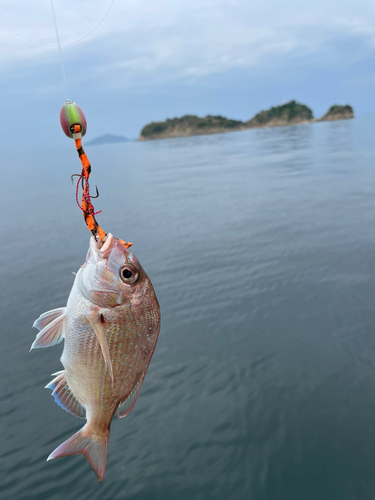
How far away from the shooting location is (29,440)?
601 centimetres

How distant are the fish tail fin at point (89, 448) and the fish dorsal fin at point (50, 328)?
73cm

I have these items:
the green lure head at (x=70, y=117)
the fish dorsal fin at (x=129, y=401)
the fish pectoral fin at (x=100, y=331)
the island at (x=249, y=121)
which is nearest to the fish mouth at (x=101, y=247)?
the fish pectoral fin at (x=100, y=331)

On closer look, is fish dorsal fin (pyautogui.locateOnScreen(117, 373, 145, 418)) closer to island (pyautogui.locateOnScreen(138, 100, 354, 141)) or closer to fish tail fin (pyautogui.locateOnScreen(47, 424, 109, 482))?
fish tail fin (pyautogui.locateOnScreen(47, 424, 109, 482))

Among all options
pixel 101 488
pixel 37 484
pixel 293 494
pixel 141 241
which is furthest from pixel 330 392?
pixel 141 241

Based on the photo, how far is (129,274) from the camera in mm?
2717

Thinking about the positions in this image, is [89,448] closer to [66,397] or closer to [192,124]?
[66,397]

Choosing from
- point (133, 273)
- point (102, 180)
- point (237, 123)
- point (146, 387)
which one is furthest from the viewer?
point (237, 123)

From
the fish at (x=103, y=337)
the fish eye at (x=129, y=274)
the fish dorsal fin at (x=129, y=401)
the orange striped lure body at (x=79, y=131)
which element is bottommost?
the fish dorsal fin at (x=129, y=401)

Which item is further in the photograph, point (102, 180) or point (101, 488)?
point (102, 180)

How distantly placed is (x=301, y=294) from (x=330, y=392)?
3520mm

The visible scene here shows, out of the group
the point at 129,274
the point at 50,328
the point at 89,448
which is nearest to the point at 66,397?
the point at 89,448

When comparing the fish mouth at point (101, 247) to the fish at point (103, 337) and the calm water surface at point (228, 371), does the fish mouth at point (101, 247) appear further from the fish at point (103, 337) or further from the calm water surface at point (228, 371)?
the calm water surface at point (228, 371)

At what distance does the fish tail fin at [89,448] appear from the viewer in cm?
258

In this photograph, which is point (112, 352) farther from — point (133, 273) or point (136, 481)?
point (136, 481)
